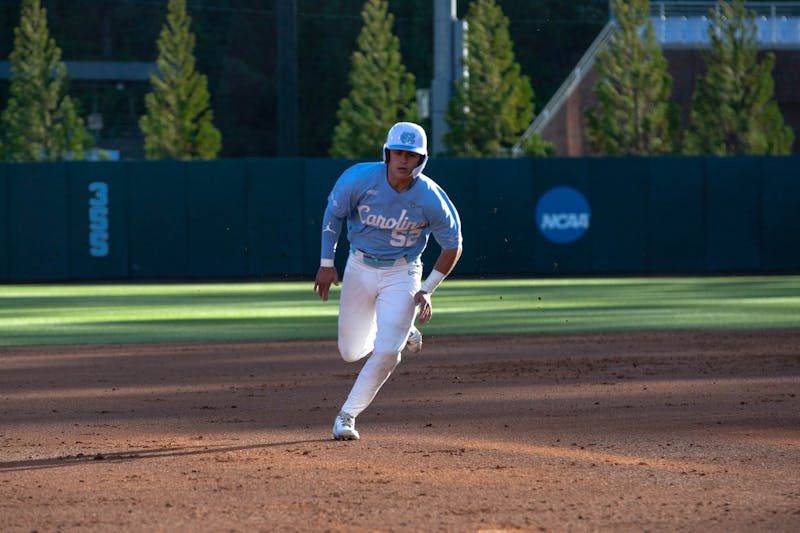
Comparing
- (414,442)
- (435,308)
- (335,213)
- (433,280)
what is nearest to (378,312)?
(433,280)

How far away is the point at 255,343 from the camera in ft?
55.5

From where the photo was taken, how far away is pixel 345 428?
9336 mm

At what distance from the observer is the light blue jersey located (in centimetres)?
922

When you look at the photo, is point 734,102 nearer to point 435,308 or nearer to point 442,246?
point 435,308

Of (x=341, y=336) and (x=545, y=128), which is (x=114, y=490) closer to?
(x=341, y=336)

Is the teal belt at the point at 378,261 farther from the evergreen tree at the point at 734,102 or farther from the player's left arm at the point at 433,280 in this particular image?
the evergreen tree at the point at 734,102

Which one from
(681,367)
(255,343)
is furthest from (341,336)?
(255,343)

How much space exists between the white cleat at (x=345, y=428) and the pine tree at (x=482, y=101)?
33.6m

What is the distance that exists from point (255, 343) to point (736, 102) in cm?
2688

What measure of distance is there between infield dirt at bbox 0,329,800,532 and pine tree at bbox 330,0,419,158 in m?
31.3

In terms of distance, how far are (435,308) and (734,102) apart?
21140mm

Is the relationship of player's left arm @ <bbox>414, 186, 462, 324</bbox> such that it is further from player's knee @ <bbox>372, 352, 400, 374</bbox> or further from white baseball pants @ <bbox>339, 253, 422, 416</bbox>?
player's knee @ <bbox>372, 352, 400, 374</bbox>

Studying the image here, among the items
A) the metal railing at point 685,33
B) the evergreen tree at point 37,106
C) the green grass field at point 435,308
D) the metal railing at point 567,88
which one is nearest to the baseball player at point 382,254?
the green grass field at point 435,308

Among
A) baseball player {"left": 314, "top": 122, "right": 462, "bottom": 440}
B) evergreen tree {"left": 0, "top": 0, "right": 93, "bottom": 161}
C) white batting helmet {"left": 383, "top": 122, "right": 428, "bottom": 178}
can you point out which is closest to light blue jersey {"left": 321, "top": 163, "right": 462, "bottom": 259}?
baseball player {"left": 314, "top": 122, "right": 462, "bottom": 440}
